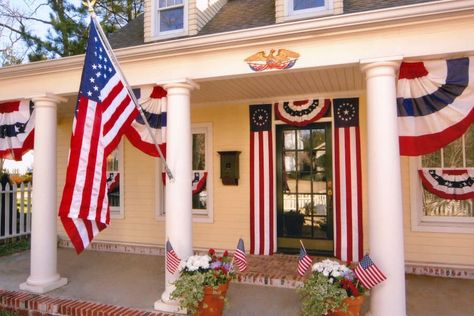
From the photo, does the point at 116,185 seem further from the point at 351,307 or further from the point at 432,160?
the point at 432,160

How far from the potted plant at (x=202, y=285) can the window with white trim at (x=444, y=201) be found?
3.24 metres

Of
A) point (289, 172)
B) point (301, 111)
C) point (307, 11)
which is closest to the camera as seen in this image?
point (307, 11)

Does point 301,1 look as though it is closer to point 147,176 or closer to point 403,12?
point 403,12

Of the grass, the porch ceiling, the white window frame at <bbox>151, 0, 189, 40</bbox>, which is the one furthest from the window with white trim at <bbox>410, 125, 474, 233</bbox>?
the grass

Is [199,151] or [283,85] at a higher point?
[283,85]

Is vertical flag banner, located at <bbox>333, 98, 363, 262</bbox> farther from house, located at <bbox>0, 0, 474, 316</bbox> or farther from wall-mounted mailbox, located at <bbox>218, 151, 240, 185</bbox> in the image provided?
wall-mounted mailbox, located at <bbox>218, 151, 240, 185</bbox>

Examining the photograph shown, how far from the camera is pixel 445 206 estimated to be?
5570mm

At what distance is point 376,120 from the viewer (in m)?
3.89

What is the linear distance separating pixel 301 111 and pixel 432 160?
2138 millimetres

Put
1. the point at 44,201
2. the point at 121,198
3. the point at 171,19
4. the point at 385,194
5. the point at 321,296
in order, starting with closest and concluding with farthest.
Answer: the point at 321,296
the point at 385,194
the point at 44,201
the point at 171,19
the point at 121,198

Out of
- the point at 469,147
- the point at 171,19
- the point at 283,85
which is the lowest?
the point at 469,147

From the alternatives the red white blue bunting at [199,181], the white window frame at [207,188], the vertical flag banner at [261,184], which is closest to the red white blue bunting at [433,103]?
the vertical flag banner at [261,184]

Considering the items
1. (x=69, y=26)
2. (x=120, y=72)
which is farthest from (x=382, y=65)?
(x=69, y=26)

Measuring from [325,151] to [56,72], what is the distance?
435 centimetres
